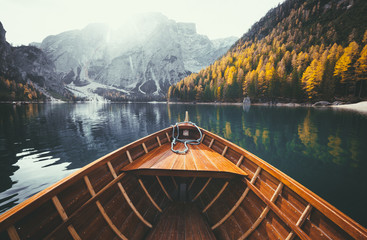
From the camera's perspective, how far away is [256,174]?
3799 mm

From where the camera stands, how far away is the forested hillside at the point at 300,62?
4328cm

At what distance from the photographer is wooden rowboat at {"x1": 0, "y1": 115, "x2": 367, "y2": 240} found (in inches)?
90.8

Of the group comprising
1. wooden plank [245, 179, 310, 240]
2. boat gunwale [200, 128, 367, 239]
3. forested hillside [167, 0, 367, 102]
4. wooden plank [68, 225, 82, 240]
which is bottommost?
wooden plank [68, 225, 82, 240]

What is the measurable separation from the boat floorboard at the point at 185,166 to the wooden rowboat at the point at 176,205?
0.03 metres

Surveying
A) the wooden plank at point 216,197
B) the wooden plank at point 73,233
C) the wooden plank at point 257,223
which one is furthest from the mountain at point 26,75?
the wooden plank at point 257,223

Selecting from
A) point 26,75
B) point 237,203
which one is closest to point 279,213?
point 237,203

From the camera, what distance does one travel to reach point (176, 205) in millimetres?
4723

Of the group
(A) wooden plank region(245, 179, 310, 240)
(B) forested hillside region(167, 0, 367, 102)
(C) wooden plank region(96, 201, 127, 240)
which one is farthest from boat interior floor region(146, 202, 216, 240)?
(B) forested hillside region(167, 0, 367, 102)

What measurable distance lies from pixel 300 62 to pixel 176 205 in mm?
75854

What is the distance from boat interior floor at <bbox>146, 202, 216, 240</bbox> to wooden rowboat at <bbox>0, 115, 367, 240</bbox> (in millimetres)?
26

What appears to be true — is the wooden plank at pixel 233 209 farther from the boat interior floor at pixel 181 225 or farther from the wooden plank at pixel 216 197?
the wooden plank at pixel 216 197

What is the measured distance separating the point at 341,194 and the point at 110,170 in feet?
30.0

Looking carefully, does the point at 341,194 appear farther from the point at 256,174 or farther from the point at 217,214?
the point at 217,214

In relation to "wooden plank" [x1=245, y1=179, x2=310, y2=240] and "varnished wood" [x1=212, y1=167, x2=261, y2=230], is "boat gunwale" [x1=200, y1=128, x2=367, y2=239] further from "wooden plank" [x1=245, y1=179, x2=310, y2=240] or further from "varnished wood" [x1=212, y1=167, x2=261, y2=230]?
"wooden plank" [x1=245, y1=179, x2=310, y2=240]
